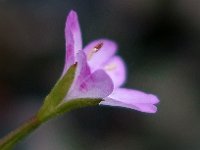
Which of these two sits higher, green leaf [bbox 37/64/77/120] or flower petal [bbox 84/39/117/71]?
flower petal [bbox 84/39/117/71]

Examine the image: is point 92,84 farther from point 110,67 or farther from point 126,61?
point 126,61

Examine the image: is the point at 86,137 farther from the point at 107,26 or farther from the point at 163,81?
the point at 107,26

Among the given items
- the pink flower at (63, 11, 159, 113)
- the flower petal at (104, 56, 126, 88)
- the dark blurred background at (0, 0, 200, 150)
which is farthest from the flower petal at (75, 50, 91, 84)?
the dark blurred background at (0, 0, 200, 150)

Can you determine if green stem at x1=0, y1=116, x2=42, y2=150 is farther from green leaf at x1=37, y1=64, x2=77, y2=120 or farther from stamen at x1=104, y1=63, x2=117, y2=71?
stamen at x1=104, y1=63, x2=117, y2=71

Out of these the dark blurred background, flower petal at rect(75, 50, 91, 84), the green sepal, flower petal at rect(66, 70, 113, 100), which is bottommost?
the dark blurred background

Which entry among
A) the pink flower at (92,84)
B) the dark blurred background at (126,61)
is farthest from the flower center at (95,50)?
the dark blurred background at (126,61)
